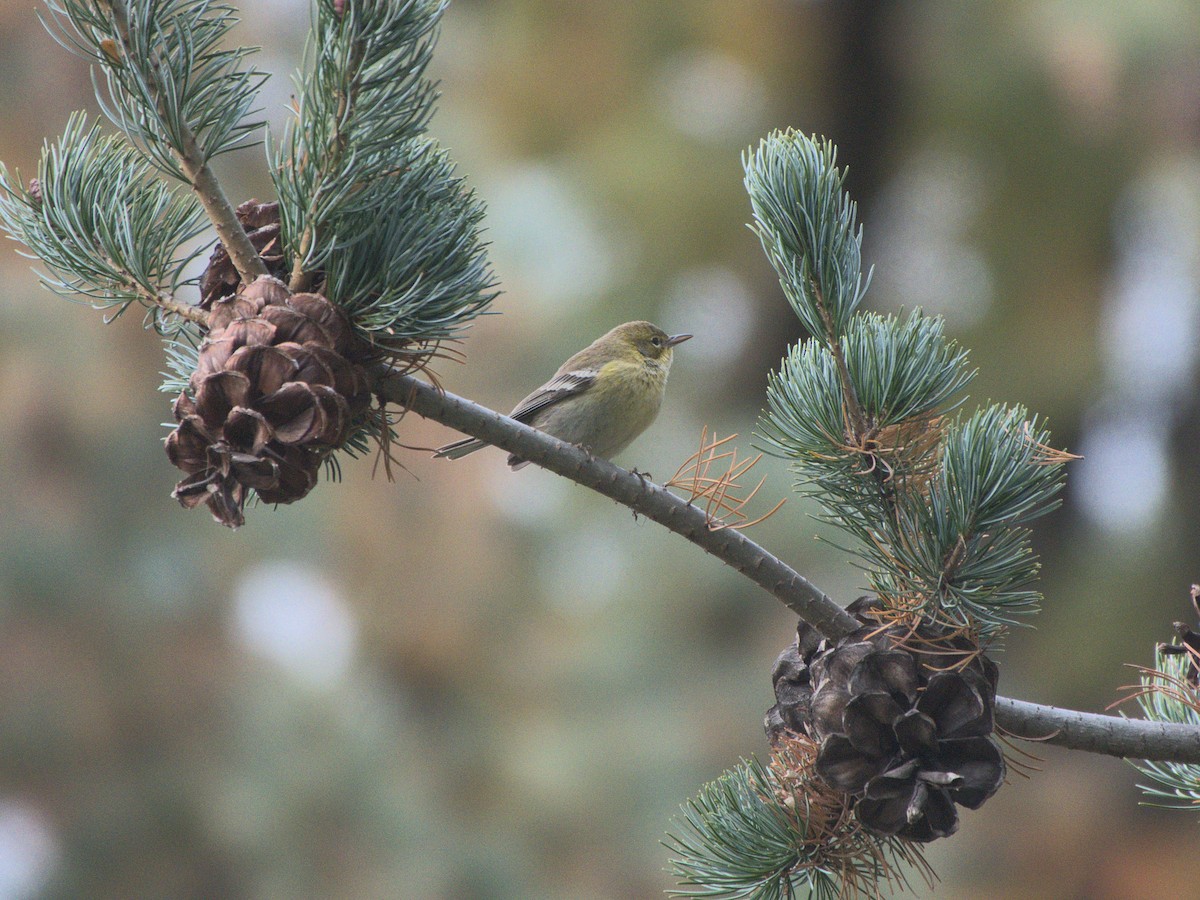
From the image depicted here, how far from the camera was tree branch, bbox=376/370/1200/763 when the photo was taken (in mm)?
1626

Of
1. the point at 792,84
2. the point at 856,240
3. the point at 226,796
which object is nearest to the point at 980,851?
the point at 226,796

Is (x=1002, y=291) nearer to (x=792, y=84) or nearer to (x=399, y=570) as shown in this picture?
(x=792, y=84)

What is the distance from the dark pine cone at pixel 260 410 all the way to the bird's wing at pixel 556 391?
90.7 inches

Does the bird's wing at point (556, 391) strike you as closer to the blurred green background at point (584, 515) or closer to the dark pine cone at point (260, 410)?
the blurred green background at point (584, 515)

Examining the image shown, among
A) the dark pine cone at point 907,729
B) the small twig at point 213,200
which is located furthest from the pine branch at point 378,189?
the dark pine cone at point 907,729

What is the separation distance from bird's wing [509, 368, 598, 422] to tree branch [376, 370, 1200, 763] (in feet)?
7.03

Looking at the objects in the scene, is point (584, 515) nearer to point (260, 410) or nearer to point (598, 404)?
point (598, 404)

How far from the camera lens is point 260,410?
1.46 meters

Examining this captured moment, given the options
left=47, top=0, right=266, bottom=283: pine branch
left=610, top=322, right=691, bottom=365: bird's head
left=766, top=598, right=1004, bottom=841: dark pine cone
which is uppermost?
left=610, top=322, right=691, bottom=365: bird's head

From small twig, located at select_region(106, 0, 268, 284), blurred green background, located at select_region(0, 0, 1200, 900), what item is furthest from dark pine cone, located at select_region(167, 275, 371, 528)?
blurred green background, located at select_region(0, 0, 1200, 900)

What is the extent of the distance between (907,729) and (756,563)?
32 centimetres

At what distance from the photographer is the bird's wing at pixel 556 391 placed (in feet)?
12.8

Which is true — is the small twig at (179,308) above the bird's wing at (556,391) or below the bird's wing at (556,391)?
below

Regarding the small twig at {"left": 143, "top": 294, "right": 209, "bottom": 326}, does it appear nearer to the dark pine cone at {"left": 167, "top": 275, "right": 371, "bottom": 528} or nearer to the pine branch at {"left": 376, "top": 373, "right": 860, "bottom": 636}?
the dark pine cone at {"left": 167, "top": 275, "right": 371, "bottom": 528}
